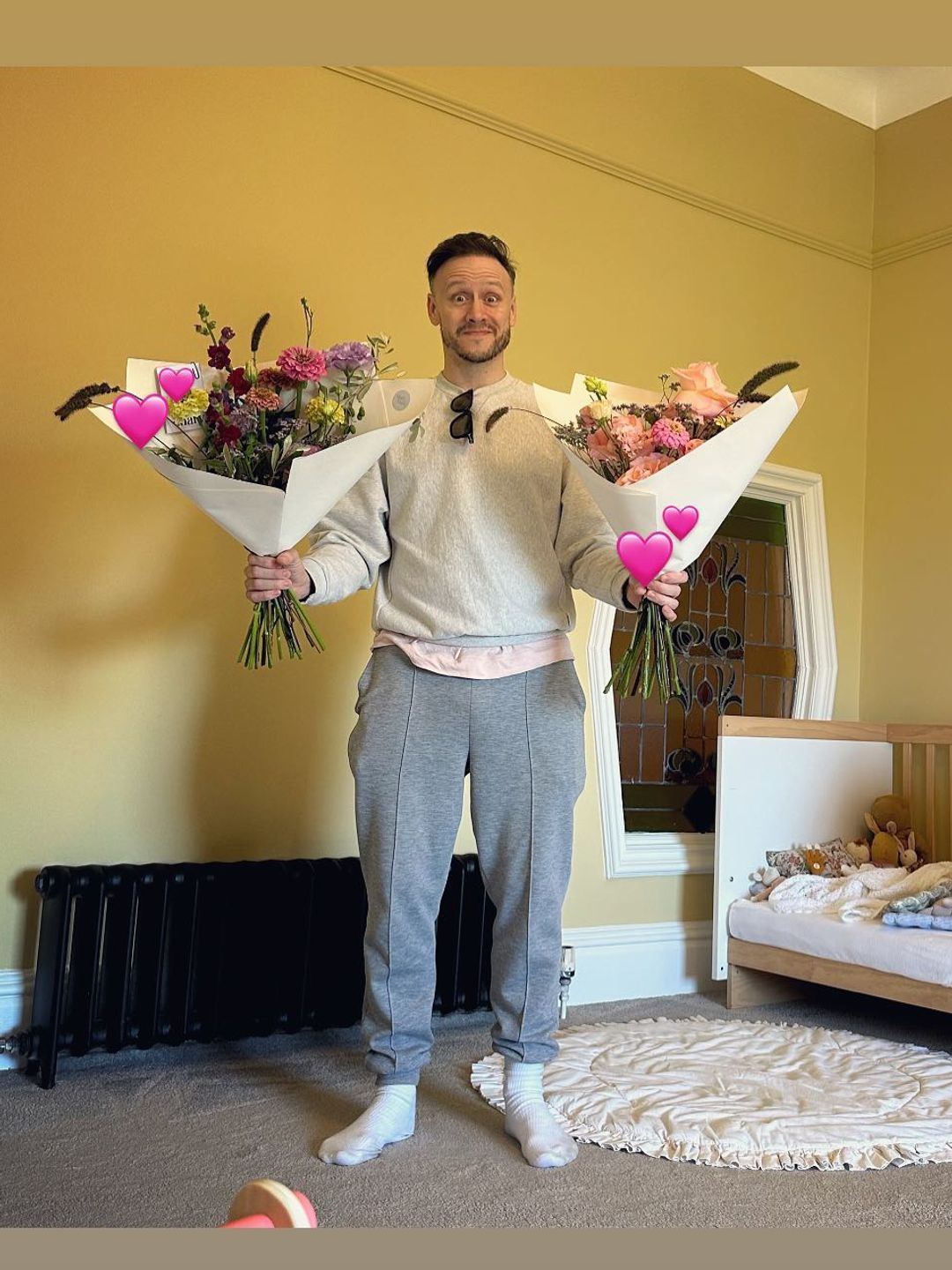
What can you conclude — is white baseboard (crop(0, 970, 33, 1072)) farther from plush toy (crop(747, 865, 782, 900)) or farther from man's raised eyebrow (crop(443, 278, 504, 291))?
plush toy (crop(747, 865, 782, 900))

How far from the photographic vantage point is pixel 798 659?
4.16 m

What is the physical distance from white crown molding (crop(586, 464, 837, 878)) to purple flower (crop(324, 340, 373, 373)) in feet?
5.47

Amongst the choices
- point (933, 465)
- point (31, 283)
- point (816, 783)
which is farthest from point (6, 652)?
point (933, 465)

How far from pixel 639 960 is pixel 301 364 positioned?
2.27 m

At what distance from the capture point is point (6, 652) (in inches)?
105

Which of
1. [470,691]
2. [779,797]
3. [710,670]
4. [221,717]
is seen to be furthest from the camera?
[710,670]

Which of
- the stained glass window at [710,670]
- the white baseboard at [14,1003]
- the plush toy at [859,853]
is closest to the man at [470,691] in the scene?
the white baseboard at [14,1003]

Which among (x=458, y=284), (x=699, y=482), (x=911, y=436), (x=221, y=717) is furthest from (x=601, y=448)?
(x=911, y=436)

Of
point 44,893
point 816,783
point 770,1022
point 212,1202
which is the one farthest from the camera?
point 816,783

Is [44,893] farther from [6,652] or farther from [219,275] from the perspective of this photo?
[219,275]

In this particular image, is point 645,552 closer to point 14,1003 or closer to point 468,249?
point 468,249

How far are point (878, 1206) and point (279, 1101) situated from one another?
1135 millimetres

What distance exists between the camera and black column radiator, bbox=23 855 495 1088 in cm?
251

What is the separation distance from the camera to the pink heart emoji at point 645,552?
197 cm
